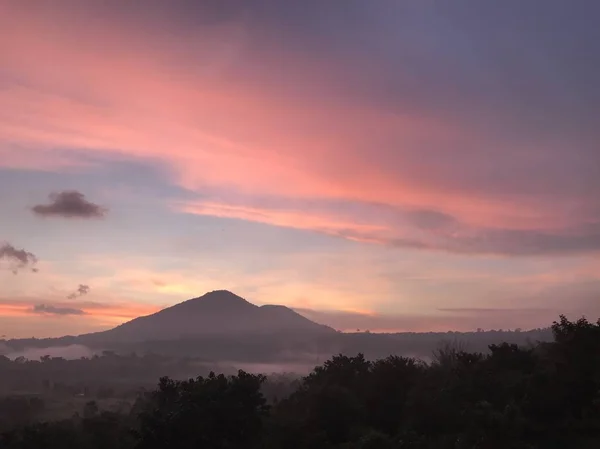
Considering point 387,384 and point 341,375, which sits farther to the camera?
point 341,375

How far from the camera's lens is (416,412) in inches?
1624

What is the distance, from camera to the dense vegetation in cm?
3538

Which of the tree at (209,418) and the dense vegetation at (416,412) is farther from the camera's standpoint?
the tree at (209,418)

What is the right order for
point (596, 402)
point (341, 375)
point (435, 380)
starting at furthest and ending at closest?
point (341, 375), point (435, 380), point (596, 402)

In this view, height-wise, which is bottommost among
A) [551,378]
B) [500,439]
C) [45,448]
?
[45,448]

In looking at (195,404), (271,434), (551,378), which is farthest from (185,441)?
(551,378)

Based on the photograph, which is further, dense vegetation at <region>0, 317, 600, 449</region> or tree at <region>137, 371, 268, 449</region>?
tree at <region>137, 371, 268, 449</region>

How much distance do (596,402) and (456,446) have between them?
8.68 meters

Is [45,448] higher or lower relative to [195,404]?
lower

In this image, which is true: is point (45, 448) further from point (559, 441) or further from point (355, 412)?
point (559, 441)

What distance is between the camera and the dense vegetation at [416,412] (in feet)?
116

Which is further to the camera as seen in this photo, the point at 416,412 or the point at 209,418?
the point at 416,412

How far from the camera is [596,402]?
34.9 m

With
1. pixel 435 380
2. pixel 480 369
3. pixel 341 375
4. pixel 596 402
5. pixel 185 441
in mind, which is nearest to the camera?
pixel 596 402
